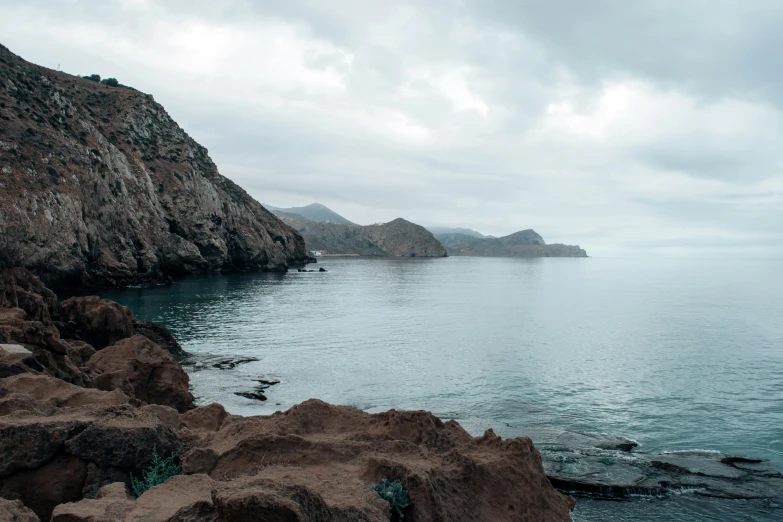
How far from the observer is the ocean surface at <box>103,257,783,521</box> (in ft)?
70.4

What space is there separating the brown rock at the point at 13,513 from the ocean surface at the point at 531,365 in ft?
40.1

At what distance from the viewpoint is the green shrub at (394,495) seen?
8.53 meters

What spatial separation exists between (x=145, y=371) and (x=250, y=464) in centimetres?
1436

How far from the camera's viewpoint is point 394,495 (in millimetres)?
8578

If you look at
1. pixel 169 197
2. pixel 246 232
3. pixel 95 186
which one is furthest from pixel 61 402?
pixel 246 232

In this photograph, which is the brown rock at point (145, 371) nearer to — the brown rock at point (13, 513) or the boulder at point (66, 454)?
the boulder at point (66, 454)

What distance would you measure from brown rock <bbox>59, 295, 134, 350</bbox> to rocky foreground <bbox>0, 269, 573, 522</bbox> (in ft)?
64.4

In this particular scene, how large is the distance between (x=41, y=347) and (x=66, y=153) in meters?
65.6

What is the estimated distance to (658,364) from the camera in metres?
34.2

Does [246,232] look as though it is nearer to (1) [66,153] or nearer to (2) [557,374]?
(1) [66,153]

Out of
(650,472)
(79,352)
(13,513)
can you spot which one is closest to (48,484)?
(13,513)

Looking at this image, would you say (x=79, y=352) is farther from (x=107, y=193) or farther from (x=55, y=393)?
(x=107, y=193)

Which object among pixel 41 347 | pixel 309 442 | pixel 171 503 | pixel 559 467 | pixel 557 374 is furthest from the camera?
pixel 557 374

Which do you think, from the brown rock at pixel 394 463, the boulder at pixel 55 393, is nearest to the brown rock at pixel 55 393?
the boulder at pixel 55 393
